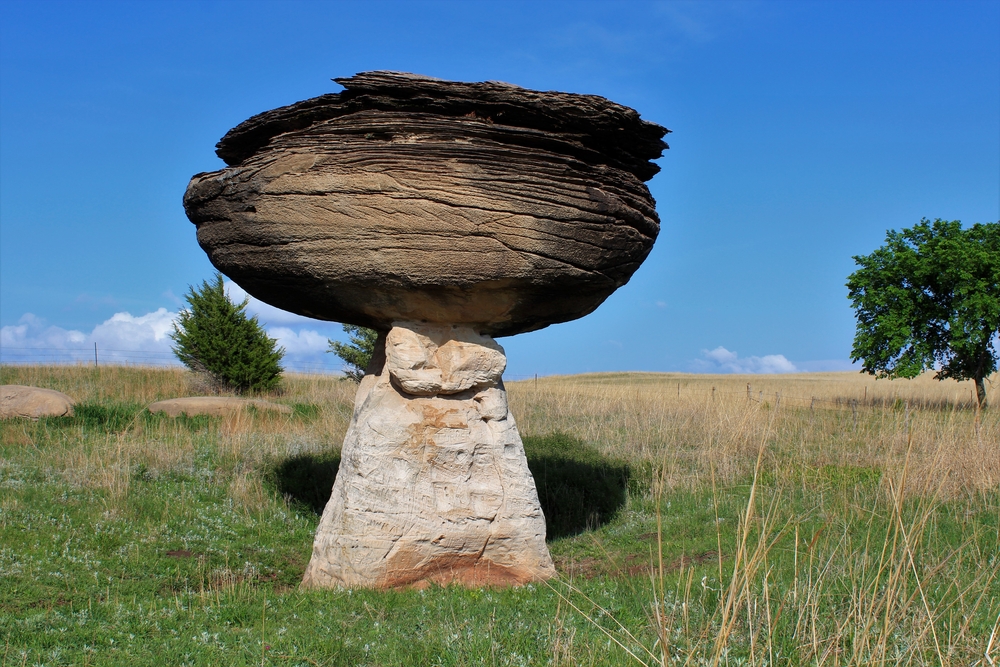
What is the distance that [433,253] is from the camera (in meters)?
5.28

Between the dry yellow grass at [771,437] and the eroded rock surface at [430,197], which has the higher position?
the eroded rock surface at [430,197]

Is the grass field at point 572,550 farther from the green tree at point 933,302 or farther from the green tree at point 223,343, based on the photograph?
the green tree at point 933,302

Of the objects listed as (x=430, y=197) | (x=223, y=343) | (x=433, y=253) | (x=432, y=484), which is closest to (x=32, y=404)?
(x=223, y=343)

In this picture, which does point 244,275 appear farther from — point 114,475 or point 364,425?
point 114,475

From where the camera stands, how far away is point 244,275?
593cm

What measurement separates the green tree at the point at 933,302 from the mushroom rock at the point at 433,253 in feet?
56.1

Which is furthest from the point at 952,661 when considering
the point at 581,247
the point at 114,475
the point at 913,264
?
the point at 913,264

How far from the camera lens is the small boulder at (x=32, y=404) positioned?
1314 cm

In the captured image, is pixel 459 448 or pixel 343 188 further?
pixel 459 448

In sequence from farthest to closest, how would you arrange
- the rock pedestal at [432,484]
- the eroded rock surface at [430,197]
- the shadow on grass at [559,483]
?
the shadow on grass at [559,483], the rock pedestal at [432,484], the eroded rock surface at [430,197]

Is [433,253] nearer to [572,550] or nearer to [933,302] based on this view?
[572,550]

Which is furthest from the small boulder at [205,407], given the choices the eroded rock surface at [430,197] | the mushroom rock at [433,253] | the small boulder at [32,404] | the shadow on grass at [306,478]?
the eroded rock surface at [430,197]

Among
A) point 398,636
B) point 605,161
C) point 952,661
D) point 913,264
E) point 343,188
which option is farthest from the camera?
point 913,264

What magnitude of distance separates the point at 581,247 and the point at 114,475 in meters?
5.97
